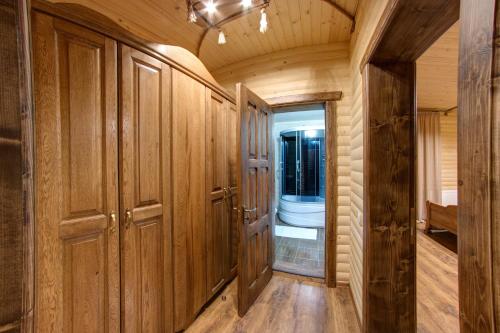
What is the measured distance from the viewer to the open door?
185cm

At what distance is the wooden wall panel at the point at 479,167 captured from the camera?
419mm

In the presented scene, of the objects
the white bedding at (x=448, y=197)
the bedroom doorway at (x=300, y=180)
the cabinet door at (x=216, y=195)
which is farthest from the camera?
the white bedding at (x=448, y=197)

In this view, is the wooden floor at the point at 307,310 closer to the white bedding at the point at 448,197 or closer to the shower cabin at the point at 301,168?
the shower cabin at the point at 301,168

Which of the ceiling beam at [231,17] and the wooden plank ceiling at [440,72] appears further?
the wooden plank ceiling at [440,72]

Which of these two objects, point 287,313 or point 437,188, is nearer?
point 287,313

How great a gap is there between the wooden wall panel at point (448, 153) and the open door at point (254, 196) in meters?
5.20

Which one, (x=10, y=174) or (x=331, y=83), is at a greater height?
(x=331, y=83)

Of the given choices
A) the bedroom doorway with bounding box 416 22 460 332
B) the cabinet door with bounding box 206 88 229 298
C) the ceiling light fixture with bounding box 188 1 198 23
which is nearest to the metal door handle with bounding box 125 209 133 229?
the cabinet door with bounding box 206 88 229 298

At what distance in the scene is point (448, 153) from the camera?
5.04m

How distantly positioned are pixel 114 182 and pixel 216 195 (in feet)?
3.23

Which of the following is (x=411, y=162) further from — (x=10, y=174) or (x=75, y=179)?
(x=75, y=179)

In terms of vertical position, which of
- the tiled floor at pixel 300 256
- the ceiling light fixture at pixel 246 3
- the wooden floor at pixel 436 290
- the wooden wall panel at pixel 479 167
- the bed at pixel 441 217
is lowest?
the wooden floor at pixel 436 290

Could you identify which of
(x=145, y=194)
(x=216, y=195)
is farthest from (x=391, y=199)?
(x=145, y=194)

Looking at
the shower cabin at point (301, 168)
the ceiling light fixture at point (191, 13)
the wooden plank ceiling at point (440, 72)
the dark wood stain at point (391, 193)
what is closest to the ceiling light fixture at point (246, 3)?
the ceiling light fixture at point (191, 13)
